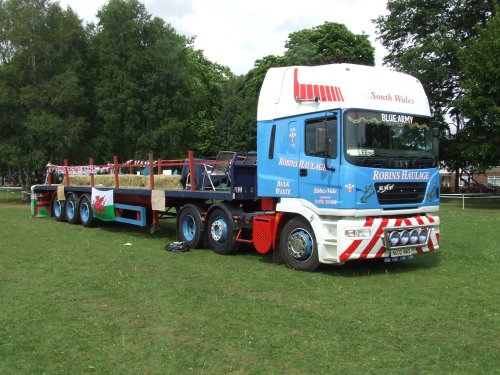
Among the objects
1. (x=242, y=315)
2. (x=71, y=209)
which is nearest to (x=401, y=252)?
(x=242, y=315)

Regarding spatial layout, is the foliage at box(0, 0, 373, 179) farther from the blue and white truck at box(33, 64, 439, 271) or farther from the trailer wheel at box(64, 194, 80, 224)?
the blue and white truck at box(33, 64, 439, 271)

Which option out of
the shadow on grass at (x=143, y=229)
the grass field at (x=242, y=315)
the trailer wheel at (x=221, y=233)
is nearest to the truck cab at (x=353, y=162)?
the grass field at (x=242, y=315)

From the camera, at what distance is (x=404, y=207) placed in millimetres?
8352

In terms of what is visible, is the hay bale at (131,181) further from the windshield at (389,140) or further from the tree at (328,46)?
the tree at (328,46)

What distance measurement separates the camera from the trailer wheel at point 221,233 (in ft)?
33.4

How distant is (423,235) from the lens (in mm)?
8539

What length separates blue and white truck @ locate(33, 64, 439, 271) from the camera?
7.91 meters

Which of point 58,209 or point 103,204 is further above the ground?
point 103,204

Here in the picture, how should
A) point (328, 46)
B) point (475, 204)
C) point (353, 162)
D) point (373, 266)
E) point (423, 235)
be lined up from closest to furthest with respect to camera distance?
point (353, 162) < point (423, 235) < point (373, 266) < point (475, 204) < point (328, 46)

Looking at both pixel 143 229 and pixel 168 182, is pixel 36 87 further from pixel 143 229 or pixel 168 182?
pixel 168 182

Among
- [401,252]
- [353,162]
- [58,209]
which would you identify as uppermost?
[353,162]

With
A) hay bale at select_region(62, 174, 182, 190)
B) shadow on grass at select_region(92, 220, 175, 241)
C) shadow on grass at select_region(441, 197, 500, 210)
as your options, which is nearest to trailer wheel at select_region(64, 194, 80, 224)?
hay bale at select_region(62, 174, 182, 190)

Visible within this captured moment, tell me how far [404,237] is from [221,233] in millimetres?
3787

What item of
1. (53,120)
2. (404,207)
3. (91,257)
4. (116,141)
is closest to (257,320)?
(404,207)
